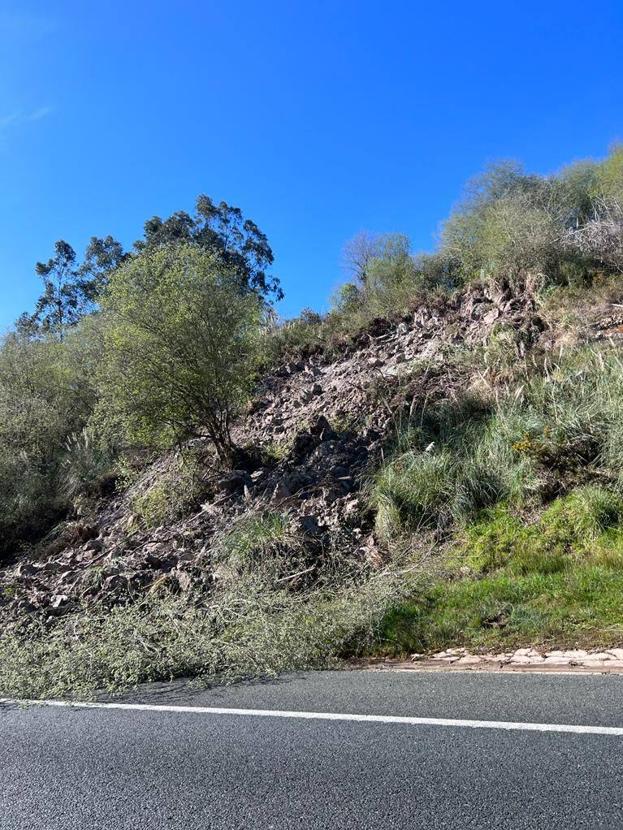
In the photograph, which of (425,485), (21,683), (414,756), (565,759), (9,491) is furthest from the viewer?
(9,491)

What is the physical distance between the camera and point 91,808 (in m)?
3.83

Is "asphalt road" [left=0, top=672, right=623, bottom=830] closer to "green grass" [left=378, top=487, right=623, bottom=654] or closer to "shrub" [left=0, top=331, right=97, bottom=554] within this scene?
"green grass" [left=378, top=487, right=623, bottom=654]

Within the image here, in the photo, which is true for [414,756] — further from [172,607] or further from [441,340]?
[441,340]

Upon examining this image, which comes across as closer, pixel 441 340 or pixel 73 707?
pixel 73 707

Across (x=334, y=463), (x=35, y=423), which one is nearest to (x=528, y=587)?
(x=334, y=463)

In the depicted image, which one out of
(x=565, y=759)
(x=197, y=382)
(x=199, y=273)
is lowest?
(x=565, y=759)

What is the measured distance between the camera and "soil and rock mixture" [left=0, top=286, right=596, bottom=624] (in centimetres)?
1012

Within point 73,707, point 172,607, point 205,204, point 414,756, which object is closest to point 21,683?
point 73,707

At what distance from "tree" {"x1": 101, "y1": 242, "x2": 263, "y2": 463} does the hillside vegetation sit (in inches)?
2.1

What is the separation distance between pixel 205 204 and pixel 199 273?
28.6 meters

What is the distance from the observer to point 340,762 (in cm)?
404

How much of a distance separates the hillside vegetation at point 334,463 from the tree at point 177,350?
0.05 m

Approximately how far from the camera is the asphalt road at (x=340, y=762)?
332 cm

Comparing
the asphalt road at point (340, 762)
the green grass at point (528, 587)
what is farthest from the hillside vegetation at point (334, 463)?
the asphalt road at point (340, 762)
